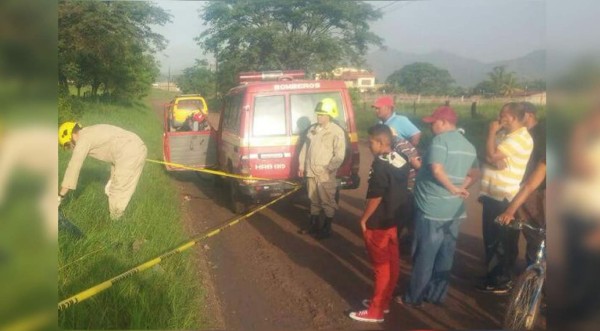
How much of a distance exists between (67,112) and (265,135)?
220cm

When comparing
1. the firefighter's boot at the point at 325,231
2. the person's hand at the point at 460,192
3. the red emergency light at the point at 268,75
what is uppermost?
the red emergency light at the point at 268,75

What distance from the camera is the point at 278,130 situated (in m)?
5.79

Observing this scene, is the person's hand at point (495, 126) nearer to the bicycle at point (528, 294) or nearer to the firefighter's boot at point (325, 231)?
the bicycle at point (528, 294)

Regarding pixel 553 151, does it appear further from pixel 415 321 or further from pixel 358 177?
pixel 358 177

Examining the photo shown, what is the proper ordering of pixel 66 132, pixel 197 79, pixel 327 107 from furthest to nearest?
pixel 327 107
pixel 197 79
pixel 66 132

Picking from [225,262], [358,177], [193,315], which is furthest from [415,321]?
[358,177]

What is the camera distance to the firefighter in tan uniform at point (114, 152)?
158 inches

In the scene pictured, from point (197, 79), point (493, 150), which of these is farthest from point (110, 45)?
point (493, 150)

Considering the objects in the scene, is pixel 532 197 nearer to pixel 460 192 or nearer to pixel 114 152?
pixel 460 192

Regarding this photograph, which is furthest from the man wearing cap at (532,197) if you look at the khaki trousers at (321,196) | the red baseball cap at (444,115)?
the khaki trousers at (321,196)

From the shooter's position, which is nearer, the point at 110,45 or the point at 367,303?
the point at 367,303

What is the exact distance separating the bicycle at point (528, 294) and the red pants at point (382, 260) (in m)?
0.75

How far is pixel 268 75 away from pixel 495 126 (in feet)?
7.40

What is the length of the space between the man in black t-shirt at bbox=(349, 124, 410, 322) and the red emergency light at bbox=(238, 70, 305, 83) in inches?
65.9
